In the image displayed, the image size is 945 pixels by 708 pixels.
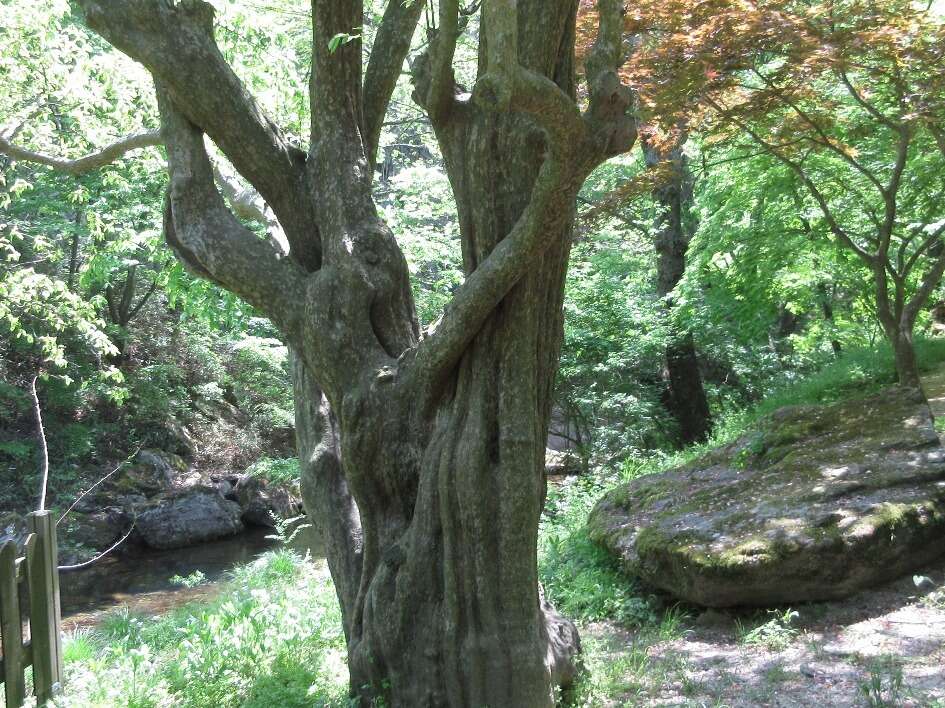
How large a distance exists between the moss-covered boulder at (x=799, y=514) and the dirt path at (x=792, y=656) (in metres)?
0.16

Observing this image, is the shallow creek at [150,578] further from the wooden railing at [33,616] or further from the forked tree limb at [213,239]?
the forked tree limb at [213,239]

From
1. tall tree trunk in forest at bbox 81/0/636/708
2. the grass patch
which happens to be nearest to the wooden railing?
the grass patch

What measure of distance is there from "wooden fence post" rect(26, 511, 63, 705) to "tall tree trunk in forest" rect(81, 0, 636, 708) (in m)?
1.50

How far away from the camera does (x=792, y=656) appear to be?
4684 mm

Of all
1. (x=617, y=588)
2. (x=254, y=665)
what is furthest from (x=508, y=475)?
(x=617, y=588)

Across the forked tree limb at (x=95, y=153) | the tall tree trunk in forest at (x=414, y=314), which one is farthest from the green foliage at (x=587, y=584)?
the forked tree limb at (x=95, y=153)

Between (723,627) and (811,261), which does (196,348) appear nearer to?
(811,261)

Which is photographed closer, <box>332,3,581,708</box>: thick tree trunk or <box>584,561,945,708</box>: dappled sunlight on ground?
<box>332,3,581,708</box>: thick tree trunk

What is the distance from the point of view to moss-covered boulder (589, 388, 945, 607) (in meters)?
5.18

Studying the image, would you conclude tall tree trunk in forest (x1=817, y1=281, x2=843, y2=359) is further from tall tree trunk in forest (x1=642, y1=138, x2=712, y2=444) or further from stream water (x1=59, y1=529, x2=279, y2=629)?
stream water (x1=59, y1=529, x2=279, y2=629)

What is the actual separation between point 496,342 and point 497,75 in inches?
54.4

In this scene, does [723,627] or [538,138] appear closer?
[538,138]

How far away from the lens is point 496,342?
13.4 ft

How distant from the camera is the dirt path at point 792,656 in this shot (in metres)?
4.05
